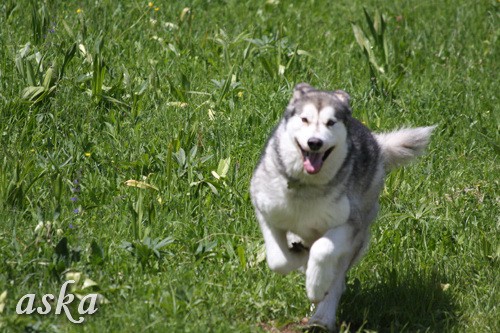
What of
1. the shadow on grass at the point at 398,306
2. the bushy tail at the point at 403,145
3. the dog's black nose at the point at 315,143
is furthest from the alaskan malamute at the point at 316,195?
the bushy tail at the point at 403,145

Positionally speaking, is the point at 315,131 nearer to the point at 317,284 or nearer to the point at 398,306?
the point at 317,284

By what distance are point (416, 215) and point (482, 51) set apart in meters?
3.34

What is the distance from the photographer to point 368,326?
237 inches

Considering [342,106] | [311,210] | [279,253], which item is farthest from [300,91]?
[279,253]

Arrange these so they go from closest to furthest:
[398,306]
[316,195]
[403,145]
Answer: [316,195] → [398,306] → [403,145]

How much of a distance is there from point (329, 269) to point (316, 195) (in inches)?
16.7

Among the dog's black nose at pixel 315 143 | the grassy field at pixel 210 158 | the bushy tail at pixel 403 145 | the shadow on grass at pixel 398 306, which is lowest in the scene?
the shadow on grass at pixel 398 306

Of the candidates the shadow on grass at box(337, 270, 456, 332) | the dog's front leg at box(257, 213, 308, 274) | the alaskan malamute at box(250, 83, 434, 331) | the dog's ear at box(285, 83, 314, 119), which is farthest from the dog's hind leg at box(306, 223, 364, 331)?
the dog's ear at box(285, 83, 314, 119)

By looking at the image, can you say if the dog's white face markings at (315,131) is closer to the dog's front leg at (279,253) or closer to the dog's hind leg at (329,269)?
the dog's hind leg at (329,269)

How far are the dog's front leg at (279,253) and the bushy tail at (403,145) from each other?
1.10 meters

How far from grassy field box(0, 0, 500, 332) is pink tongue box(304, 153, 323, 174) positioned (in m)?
0.91

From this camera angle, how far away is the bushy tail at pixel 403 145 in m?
6.51

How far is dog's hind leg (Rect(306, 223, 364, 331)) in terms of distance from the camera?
213 inches

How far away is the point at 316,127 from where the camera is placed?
5.34m
